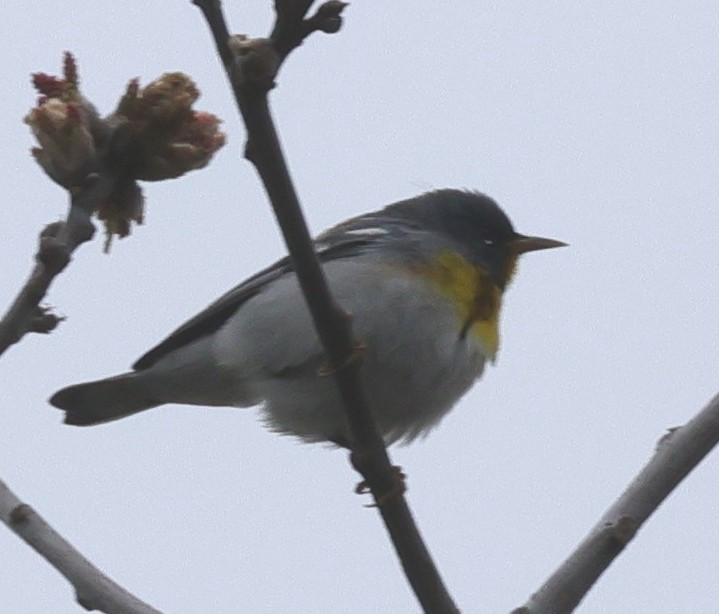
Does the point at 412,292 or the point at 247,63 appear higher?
the point at 412,292

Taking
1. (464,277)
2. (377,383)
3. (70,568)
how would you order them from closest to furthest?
(70,568)
(377,383)
(464,277)

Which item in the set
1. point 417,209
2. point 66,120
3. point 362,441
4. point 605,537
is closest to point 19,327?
point 66,120

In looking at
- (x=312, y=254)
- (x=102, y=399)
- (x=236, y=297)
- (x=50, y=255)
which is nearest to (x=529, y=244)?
(x=236, y=297)

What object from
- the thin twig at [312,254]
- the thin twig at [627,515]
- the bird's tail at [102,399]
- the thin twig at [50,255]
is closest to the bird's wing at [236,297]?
the bird's tail at [102,399]

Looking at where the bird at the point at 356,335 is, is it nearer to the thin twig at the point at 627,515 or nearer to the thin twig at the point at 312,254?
the thin twig at the point at 312,254

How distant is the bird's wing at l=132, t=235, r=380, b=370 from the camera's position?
4.84 meters

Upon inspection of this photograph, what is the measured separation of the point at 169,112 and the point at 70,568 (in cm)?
107

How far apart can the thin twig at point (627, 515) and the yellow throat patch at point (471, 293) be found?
4.88ft

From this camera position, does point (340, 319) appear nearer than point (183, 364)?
Yes

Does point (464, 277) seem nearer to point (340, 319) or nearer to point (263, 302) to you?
point (263, 302)

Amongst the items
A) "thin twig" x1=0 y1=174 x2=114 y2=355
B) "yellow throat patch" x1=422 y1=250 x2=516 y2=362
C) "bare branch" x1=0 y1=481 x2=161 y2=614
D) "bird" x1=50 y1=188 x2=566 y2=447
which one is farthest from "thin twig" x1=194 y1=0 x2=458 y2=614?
"yellow throat patch" x1=422 y1=250 x2=516 y2=362

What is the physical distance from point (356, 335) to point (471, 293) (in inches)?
32.0

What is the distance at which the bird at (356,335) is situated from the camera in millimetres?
4496

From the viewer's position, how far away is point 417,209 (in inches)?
220
